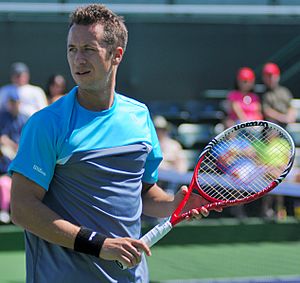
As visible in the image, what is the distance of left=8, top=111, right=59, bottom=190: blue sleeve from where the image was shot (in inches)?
120

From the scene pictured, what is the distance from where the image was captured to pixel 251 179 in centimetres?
410

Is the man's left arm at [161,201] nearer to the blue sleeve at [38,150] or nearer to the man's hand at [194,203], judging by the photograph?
the man's hand at [194,203]

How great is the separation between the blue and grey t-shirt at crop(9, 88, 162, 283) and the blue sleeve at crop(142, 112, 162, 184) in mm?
166

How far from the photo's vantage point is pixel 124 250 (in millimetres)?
3068

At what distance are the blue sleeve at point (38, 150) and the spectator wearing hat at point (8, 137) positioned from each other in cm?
631

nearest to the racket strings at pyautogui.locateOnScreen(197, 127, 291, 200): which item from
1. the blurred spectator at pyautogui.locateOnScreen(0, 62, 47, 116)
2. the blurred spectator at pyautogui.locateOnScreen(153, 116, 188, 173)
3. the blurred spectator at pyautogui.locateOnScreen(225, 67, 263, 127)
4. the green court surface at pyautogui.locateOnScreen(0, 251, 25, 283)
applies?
the green court surface at pyautogui.locateOnScreen(0, 251, 25, 283)

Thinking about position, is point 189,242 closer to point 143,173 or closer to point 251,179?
point 251,179

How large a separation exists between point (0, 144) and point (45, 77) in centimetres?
284

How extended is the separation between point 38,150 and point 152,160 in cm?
61

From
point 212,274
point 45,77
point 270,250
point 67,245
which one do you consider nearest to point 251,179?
point 67,245

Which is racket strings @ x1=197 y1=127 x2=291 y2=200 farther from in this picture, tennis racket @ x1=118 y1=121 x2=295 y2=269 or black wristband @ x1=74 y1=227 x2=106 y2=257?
black wristband @ x1=74 y1=227 x2=106 y2=257

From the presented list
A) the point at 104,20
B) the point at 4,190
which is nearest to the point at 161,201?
the point at 104,20

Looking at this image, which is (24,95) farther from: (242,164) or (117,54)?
(117,54)

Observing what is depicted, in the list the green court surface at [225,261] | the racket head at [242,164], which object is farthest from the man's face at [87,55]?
the green court surface at [225,261]
